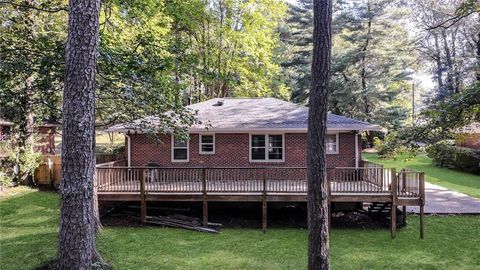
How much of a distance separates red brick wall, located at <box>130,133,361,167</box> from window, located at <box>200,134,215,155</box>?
0.17m

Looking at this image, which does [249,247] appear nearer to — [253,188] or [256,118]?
[253,188]

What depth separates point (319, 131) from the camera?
6.73 m

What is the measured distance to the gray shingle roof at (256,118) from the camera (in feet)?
51.4

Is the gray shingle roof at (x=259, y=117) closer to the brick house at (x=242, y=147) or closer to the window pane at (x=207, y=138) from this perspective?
the brick house at (x=242, y=147)

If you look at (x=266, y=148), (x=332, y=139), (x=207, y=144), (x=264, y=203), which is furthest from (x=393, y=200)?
(x=207, y=144)

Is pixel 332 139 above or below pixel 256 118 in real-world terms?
below

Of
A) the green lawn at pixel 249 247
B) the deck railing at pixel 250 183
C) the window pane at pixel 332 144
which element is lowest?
the green lawn at pixel 249 247

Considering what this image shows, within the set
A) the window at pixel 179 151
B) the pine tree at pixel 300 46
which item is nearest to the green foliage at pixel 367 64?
the pine tree at pixel 300 46

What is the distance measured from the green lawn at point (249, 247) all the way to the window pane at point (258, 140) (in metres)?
4.60

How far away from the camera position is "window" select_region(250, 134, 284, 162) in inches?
655

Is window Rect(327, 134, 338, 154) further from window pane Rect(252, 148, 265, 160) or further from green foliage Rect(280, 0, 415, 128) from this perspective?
green foliage Rect(280, 0, 415, 128)

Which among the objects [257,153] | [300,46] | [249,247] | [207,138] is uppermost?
[300,46]

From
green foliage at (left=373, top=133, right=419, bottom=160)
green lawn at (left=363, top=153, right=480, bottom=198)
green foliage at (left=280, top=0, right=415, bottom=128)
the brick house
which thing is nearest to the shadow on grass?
the brick house

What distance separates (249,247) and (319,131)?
555cm
